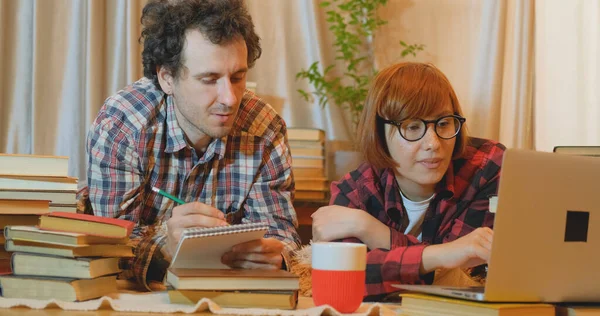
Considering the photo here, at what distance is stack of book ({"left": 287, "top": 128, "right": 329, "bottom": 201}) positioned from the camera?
2.37 meters

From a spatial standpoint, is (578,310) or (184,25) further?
(184,25)

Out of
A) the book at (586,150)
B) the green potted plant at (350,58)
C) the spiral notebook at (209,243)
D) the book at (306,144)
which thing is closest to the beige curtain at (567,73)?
the green potted plant at (350,58)

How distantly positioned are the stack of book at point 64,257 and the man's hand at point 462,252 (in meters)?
0.53

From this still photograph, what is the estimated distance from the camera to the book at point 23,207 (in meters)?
1.34

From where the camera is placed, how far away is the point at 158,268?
152 cm

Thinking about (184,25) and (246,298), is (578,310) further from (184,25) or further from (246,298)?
(184,25)

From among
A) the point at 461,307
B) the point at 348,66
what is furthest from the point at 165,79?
the point at 461,307

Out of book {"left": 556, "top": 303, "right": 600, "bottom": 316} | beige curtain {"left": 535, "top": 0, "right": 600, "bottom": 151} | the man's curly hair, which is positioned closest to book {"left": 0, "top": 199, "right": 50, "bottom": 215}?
the man's curly hair

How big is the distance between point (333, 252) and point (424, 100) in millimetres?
526

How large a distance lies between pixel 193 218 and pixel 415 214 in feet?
1.73

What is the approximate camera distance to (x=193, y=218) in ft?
4.50

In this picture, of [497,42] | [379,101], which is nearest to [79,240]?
[379,101]

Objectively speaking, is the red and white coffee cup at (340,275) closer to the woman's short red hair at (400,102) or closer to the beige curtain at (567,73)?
the woman's short red hair at (400,102)

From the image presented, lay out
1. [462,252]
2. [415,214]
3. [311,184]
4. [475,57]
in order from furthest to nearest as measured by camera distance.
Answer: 1. [475,57]
2. [311,184]
3. [415,214]
4. [462,252]
